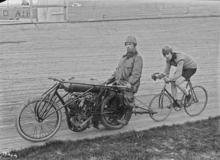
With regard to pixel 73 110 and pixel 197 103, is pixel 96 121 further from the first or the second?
pixel 197 103

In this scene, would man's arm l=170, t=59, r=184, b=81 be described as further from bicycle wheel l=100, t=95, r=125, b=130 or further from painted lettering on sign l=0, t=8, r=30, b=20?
painted lettering on sign l=0, t=8, r=30, b=20

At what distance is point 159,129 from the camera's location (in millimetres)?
5578

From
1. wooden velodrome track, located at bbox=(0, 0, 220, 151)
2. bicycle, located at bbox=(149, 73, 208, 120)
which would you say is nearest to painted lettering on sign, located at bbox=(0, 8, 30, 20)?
wooden velodrome track, located at bbox=(0, 0, 220, 151)

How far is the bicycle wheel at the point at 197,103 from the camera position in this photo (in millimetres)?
6616

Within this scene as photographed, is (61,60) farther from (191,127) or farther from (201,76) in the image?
(191,127)

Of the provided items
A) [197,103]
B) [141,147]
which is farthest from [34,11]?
[141,147]

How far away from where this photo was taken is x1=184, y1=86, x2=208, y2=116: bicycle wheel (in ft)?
21.7

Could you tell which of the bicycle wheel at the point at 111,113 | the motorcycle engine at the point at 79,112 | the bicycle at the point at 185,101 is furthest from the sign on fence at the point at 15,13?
the motorcycle engine at the point at 79,112

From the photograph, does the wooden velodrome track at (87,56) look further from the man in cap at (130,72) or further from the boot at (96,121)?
the man in cap at (130,72)

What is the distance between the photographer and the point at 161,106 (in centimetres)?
626

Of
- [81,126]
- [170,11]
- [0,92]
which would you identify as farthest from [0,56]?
[170,11]

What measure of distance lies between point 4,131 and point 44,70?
4522 mm

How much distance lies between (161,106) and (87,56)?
5754mm

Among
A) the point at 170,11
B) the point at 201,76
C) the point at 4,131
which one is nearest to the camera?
the point at 4,131
